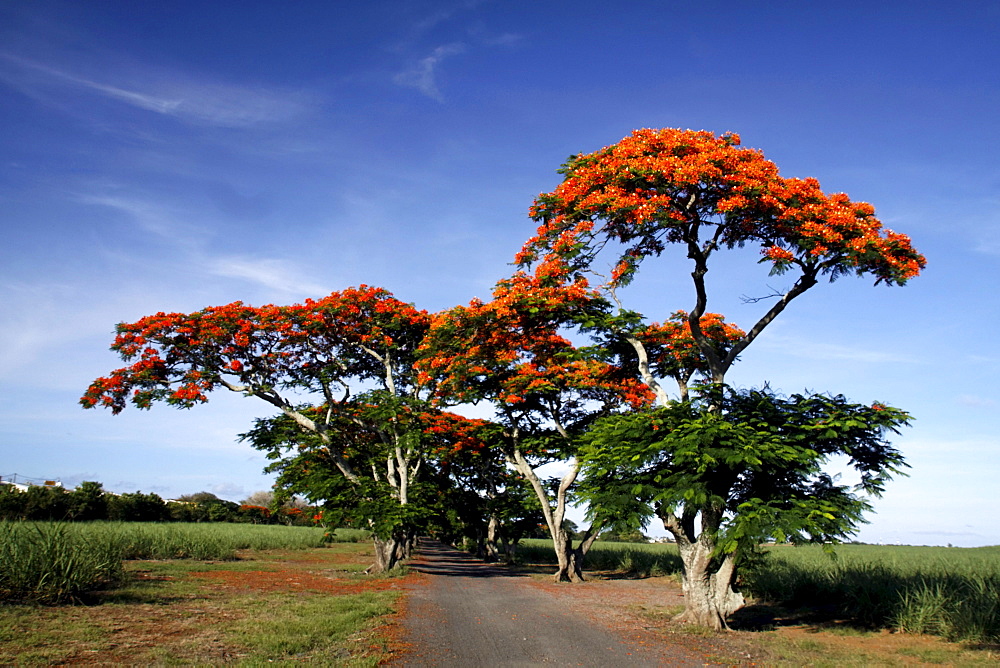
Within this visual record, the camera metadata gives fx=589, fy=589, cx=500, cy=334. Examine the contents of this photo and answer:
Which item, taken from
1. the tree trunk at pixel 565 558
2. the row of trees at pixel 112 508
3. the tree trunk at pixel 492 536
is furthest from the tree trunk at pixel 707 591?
the tree trunk at pixel 492 536

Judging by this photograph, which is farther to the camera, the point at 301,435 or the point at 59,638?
the point at 301,435

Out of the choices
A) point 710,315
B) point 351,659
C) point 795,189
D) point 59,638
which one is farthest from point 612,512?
point 710,315

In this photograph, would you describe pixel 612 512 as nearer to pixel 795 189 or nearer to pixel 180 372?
pixel 795 189

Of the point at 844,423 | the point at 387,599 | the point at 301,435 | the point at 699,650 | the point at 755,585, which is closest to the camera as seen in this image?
the point at 699,650

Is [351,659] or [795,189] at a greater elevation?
[795,189]

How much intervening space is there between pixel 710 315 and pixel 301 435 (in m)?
17.4

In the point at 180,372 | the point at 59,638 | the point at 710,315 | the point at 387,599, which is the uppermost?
the point at 710,315

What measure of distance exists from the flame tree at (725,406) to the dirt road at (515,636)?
2.40 m

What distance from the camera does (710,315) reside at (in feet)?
69.5

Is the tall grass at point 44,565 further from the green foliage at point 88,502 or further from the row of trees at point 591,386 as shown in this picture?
the green foliage at point 88,502

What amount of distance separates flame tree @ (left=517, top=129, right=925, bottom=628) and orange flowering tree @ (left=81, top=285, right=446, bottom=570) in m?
11.4

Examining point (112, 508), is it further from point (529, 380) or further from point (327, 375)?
point (529, 380)

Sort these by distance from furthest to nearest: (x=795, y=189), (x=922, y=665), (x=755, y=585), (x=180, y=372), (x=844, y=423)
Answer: (x=180, y=372)
(x=755, y=585)
(x=795, y=189)
(x=844, y=423)
(x=922, y=665)

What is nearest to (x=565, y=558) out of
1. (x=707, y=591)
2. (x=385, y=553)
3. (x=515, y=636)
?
(x=385, y=553)
